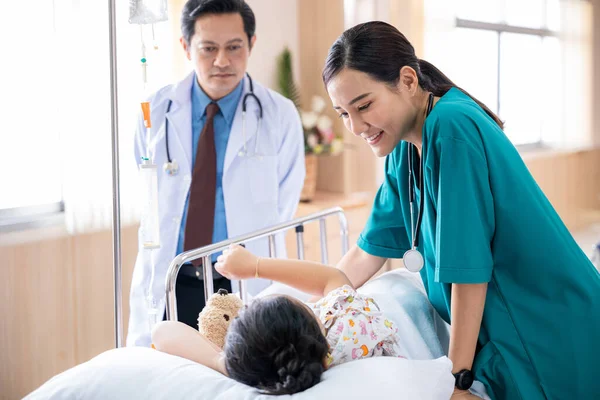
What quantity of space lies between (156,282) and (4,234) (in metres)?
0.66

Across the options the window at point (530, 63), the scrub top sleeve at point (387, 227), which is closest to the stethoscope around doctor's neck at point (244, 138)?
the scrub top sleeve at point (387, 227)

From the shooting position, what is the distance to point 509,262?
1.21 meters

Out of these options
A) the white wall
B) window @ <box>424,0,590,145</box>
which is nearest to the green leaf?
the white wall

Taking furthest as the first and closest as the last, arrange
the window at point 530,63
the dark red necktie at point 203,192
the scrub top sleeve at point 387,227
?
the window at point 530,63
the dark red necktie at point 203,192
the scrub top sleeve at point 387,227

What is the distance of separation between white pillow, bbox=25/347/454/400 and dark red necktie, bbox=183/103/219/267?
95 centimetres

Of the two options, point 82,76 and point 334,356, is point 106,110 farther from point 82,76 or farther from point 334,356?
point 334,356

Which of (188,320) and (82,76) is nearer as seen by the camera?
(188,320)

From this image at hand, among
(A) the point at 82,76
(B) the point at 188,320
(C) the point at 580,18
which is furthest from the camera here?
(C) the point at 580,18

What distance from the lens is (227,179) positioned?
2.15m

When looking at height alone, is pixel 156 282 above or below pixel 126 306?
above

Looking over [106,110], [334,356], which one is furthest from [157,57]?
[334,356]

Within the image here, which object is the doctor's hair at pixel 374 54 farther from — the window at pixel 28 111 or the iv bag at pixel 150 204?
the window at pixel 28 111

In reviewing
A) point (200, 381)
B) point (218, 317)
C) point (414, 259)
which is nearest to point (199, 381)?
point (200, 381)

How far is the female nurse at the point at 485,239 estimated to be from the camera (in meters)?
1.18
